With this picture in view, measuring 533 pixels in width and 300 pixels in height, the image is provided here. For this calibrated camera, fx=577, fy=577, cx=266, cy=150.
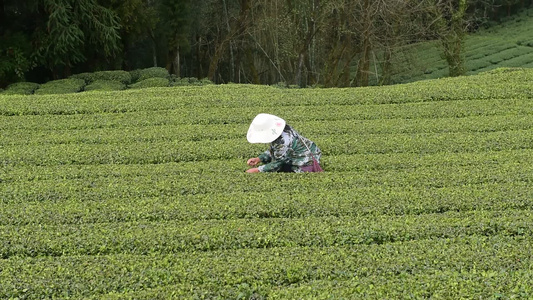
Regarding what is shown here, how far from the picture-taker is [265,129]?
853 cm

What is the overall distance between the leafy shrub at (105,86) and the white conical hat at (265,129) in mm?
10586

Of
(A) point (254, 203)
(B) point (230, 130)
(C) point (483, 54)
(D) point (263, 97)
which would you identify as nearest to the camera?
(A) point (254, 203)

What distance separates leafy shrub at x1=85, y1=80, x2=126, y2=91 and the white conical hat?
1059 centimetres

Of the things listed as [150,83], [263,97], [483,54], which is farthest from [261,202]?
[483,54]

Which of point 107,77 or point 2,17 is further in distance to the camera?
point 2,17

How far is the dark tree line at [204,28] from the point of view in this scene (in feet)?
65.5

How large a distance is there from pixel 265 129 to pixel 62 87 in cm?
1215

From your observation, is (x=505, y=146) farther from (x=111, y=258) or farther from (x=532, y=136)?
(x=111, y=258)

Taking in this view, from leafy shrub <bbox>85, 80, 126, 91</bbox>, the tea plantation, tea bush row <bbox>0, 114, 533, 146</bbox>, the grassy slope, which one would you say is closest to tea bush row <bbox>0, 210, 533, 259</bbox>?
the tea plantation

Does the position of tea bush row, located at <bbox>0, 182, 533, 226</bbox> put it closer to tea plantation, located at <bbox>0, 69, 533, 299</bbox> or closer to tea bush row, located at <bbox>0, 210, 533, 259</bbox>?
tea plantation, located at <bbox>0, 69, 533, 299</bbox>

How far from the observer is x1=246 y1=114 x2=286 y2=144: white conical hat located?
27.6 feet

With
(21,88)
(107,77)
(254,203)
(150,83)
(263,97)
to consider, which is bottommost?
(254,203)

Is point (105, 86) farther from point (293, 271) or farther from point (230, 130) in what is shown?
point (293, 271)

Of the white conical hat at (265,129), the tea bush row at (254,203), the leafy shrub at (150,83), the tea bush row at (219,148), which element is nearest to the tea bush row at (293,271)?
the tea bush row at (254,203)
